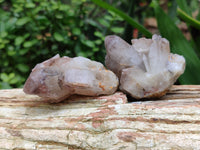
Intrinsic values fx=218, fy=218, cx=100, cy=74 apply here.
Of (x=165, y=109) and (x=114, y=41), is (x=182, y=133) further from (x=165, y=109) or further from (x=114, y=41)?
(x=114, y=41)

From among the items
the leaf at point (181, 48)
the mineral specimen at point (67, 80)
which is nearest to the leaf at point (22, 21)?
the mineral specimen at point (67, 80)

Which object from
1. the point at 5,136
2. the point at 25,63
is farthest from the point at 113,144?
the point at 25,63

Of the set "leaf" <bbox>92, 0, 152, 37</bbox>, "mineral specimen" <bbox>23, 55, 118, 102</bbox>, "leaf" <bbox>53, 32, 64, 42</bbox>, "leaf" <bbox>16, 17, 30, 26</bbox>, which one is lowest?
"leaf" <bbox>53, 32, 64, 42</bbox>

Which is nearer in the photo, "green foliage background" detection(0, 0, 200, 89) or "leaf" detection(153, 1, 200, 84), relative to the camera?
"leaf" detection(153, 1, 200, 84)

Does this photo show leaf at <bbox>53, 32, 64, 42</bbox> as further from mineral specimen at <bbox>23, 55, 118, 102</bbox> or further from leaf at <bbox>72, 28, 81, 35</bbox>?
mineral specimen at <bbox>23, 55, 118, 102</bbox>

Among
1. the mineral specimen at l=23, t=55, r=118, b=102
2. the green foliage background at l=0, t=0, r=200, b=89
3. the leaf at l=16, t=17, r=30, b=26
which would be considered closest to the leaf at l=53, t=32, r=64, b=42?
the green foliage background at l=0, t=0, r=200, b=89
